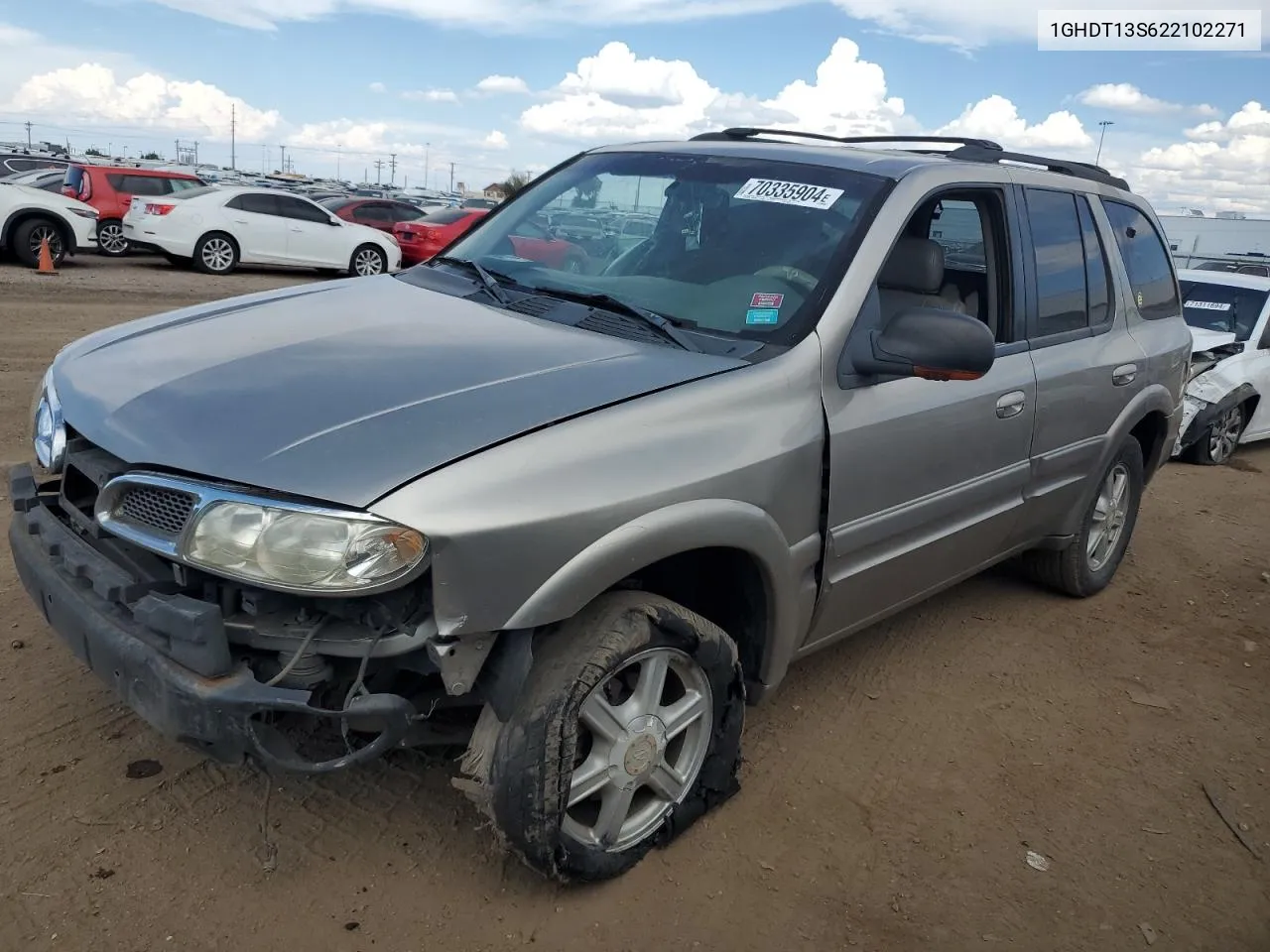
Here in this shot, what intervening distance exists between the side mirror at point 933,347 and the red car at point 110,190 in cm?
1696

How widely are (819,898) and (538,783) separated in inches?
34.2

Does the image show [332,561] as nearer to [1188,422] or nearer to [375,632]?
[375,632]

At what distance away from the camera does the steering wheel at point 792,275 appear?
3.02 metres

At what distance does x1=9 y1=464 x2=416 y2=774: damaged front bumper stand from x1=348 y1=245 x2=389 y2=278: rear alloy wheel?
15880 mm

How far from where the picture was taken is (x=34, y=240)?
14891mm

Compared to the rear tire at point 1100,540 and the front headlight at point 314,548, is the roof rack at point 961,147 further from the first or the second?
the front headlight at point 314,548

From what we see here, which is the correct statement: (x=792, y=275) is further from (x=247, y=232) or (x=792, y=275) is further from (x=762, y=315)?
(x=247, y=232)

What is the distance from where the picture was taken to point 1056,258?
404 centimetres

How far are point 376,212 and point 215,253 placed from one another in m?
5.76

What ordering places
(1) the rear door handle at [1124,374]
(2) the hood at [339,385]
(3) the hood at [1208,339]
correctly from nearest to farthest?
(2) the hood at [339,385] → (1) the rear door handle at [1124,374] → (3) the hood at [1208,339]

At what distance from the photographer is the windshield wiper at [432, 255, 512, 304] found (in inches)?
129

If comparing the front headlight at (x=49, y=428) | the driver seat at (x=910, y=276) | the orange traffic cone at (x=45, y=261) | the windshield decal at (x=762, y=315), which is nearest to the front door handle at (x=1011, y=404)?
the driver seat at (x=910, y=276)

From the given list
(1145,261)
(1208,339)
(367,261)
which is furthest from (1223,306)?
(367,261)

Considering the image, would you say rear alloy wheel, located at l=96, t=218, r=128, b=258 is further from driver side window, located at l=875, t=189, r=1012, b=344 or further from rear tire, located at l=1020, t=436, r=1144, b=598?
driver side window, located at l=875, t=189, r=1012, b=344
